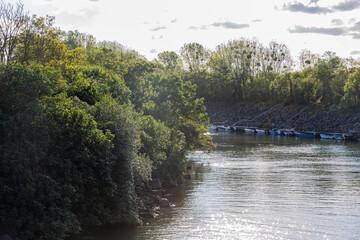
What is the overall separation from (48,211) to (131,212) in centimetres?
705

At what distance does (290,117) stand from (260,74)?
3701 cm

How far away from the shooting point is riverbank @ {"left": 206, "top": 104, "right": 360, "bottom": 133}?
11588cm

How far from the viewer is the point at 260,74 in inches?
6560

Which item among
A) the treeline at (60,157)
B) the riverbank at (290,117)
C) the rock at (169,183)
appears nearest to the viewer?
the treeline at (60,157)

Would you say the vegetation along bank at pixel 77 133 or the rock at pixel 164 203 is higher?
the vegetation along bank at pixel 77 133

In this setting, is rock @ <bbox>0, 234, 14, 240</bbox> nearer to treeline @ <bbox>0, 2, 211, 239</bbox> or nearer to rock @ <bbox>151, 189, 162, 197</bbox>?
treeline @ <bbox>0, 2, 211, 239</bbox>

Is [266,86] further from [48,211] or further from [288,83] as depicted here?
[48,211]

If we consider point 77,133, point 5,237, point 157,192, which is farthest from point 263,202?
point 5,237

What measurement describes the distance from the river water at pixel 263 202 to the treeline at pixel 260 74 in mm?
70510

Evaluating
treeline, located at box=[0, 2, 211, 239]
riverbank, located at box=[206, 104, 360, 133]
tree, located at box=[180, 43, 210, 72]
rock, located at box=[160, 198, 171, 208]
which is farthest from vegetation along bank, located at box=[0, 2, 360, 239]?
tree, located at box=[180, 43, 210, 72]

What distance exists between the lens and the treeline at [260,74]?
438 ft

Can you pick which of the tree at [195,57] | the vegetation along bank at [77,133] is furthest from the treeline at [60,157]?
the tree at [195,57]

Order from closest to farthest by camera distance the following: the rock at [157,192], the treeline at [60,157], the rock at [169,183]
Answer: the treeline at [60,157]
the rock at [157,192]
the rock at [169,183]

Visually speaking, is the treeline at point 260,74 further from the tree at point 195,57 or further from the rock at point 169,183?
the rock at point 169,183
